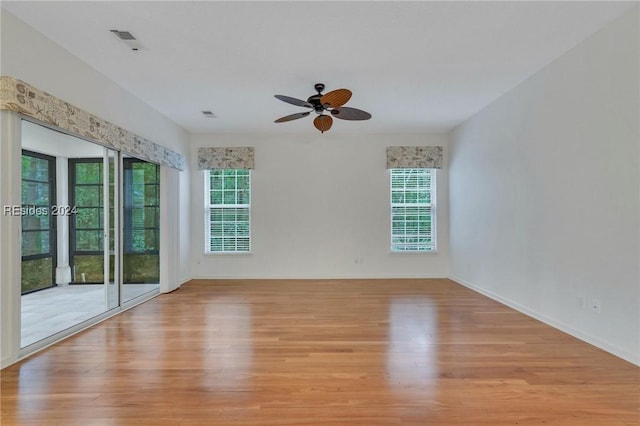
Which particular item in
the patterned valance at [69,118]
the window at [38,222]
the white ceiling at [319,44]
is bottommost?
the window at [38,222]

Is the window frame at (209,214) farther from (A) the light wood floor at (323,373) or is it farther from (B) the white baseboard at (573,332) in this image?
(B) the white baseboard at (573,332)

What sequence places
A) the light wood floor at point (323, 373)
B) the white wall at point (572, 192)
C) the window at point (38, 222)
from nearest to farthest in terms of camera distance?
the light wood floor at point (323, 373) < the white wall at point (572, 192) < the window at point (38, 222)

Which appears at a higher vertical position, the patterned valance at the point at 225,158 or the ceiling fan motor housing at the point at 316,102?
the ceiling fan motor housing at the point at 316,102

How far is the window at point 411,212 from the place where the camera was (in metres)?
6.44

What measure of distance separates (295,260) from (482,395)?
449 centimetres

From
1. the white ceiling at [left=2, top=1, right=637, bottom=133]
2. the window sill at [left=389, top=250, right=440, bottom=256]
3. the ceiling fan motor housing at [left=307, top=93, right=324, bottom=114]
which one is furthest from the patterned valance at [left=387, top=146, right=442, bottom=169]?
the ceiling fan motor housing at [left=307, top=93, right=324, bottom=114]

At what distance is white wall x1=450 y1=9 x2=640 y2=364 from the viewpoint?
8.67 ft

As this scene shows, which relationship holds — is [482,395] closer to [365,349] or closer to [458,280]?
[365,349]

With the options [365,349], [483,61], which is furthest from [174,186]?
[483,61]

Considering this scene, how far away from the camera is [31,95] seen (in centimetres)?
270

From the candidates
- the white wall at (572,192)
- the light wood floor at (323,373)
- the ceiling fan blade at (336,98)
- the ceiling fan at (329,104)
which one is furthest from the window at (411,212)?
the ceiling fan blade at (336,98)

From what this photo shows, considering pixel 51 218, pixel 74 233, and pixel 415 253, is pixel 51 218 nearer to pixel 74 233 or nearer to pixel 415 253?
pixel 74 233

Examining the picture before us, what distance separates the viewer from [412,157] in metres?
6.31

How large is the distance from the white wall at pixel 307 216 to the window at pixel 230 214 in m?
0.15
